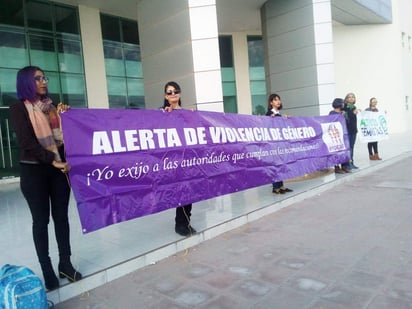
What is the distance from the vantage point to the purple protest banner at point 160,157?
332 centimetres

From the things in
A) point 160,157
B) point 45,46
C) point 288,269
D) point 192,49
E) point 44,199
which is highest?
point 45,46

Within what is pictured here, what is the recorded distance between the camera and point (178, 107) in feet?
14.3

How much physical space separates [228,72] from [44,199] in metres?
16.5

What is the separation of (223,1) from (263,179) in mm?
9531

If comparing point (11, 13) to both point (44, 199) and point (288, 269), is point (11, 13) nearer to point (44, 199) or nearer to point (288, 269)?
point (44, 199)

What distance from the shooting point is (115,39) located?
1381cm

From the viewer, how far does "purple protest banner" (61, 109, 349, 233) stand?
3.32 metres

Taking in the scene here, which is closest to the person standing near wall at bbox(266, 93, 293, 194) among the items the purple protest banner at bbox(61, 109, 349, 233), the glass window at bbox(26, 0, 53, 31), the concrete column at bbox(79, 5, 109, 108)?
the purple protest banner at bbox(61, 109, 349, 233)

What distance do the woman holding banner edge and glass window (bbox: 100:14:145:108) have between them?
9.93m

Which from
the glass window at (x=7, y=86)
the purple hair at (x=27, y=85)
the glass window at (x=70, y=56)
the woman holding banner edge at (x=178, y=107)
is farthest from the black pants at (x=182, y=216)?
the glass window at (x=70, y=56)

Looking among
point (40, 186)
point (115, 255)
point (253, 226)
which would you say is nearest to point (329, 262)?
point (253, 226)

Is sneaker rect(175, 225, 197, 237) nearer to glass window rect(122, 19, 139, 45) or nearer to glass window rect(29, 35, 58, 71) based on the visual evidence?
glass window rect(29, 35, 58, 71)

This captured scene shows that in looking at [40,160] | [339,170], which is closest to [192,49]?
[339,170]

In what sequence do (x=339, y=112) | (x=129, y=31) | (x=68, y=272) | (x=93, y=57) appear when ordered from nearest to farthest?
(x=68, y=272) < (x=339, y=112) < (x=93, y=57) < (x=129, y=31)
